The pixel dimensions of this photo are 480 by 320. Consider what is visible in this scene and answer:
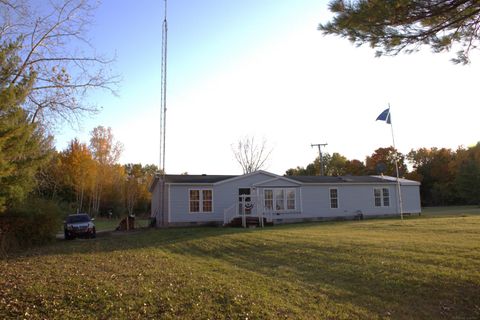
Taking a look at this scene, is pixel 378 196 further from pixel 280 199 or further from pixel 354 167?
pixel 354 167

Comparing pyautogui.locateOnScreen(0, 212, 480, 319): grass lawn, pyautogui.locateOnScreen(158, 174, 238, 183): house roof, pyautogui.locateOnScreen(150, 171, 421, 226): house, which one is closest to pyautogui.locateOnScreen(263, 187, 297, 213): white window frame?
pyautogui.locateOnScreen(150, 171, 421, 226): house

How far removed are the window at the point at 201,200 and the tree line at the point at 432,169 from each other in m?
30.9

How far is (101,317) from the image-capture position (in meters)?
6.31

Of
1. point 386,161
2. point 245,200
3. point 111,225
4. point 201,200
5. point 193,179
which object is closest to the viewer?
point 201,200

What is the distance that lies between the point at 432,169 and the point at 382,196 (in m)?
35.3

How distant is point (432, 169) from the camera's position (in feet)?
208

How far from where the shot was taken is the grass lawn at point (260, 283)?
6.85 m

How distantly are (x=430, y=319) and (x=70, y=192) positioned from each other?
49459mm

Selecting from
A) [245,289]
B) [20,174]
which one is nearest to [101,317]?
[245,289]

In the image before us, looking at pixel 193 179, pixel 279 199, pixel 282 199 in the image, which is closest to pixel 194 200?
pixel 193 179

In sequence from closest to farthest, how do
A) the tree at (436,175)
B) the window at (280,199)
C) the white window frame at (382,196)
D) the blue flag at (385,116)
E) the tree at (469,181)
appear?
the blue flag at (385,116), the window at (280,199), the white window frame at (382,196), the tree at (469,181), the tree at (436,175)

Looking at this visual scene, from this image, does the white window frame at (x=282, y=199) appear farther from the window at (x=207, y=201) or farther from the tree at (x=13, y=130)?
the tree at (x=13, y=130)

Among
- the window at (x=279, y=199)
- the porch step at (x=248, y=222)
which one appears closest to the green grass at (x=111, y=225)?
the porch step at (x=248, y=222)

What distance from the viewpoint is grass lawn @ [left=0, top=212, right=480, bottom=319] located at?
270 inches
